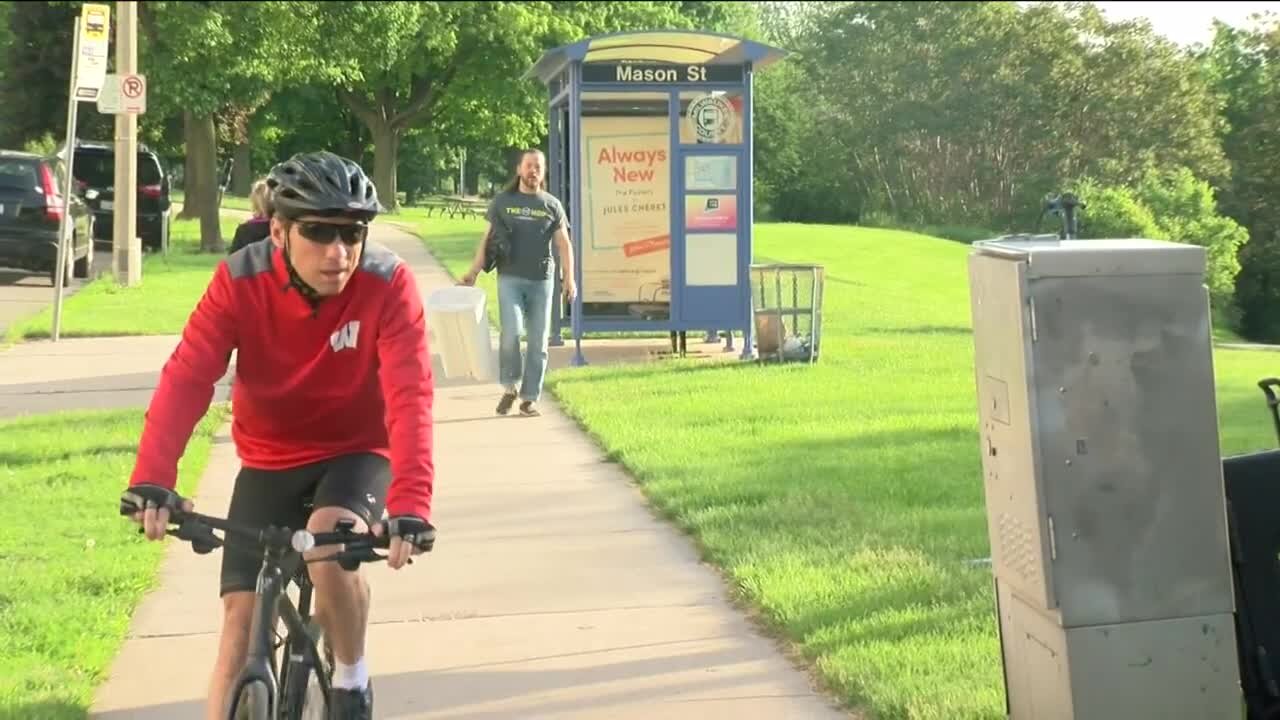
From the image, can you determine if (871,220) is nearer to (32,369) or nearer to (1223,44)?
(1223,44)

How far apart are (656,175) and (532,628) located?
10639 millimetres

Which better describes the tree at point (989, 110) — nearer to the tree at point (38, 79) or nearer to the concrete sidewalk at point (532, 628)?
the tree at point (38, 79)

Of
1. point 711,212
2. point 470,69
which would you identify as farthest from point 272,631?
point 470,69

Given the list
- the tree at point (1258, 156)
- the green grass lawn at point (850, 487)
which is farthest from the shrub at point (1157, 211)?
the green grass lawn at point (850, 487)

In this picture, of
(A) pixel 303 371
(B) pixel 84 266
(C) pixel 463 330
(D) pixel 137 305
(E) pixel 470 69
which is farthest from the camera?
(E) pixel 470 69

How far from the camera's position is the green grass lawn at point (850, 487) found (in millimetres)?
6105

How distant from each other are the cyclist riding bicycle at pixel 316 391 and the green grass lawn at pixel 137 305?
9862 millimetres

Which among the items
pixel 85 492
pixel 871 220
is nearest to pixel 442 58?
pixel 871 220

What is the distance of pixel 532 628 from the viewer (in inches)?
269

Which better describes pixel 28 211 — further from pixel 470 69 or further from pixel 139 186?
pixel 470 69

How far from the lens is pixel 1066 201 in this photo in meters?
5.29

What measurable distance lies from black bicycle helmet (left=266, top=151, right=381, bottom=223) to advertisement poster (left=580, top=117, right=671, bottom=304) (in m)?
12.8

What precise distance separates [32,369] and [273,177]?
487 inches

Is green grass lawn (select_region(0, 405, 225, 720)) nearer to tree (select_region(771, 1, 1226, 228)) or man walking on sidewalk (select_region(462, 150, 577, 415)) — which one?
man walking on sidewalk (select_region(462, 150, 577, 415))
